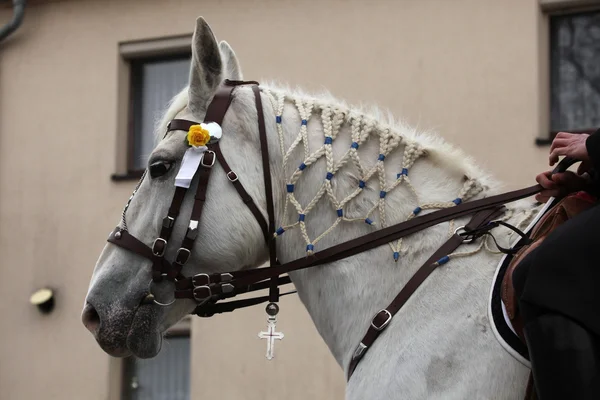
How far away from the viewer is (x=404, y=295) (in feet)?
12.8

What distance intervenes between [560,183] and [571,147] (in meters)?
0.16

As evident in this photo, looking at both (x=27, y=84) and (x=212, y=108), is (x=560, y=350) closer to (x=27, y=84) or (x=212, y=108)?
(x=212, y=108)

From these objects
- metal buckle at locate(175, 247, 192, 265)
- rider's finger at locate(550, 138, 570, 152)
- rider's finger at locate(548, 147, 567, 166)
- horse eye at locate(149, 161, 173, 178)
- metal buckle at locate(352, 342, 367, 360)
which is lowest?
metal buckle at locate(352, 342, 367, 360)

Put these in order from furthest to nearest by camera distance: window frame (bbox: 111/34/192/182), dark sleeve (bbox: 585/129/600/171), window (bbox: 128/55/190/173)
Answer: window (bbox: 128/55/190/173) < window frame (bbox: 111/34/192/182) < dark sleeve (bbox: 585/129/600/171)

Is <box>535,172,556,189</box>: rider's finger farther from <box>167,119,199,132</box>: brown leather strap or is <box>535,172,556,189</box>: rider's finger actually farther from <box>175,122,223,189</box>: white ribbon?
<box>167,119,199,132</box>: brown leather strap

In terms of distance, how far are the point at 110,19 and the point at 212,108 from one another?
8.95 m

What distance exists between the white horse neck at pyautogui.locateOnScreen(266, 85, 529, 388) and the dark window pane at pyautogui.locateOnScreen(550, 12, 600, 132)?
23.2ft

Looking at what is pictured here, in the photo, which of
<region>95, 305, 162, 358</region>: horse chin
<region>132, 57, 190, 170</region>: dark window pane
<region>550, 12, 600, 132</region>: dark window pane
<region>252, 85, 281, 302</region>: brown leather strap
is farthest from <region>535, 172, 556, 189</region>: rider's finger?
<region>132, 57, 190, 170</region>: dark window pane

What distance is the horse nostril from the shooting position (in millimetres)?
4336

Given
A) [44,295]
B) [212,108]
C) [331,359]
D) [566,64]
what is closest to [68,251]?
[44,295]

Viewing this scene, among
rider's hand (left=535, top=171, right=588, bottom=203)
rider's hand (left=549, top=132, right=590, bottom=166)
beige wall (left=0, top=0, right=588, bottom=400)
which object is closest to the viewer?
rider's hand (left=549, top=132, right=590, bottom=166)

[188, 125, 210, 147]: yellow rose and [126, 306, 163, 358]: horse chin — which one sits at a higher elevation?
[188, 125, 210, 147]: yellow rose

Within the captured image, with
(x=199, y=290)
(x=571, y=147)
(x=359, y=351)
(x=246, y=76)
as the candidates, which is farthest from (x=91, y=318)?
(x=246, y=76)

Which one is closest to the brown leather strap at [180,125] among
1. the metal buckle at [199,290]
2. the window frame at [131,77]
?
the metal buckle at [199,290]
